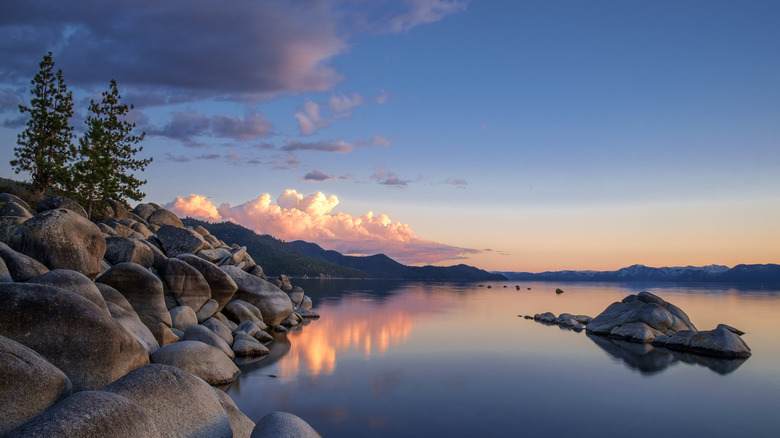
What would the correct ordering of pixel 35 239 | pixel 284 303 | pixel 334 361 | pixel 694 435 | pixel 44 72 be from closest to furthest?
pixel 694 435
pixel 35 239
pixel 334 361
pixel 284 303
pixel 44 72

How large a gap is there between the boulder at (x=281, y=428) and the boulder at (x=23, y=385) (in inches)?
137

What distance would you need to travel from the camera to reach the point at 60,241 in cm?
1780

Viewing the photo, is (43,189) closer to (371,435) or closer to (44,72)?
(44,72)

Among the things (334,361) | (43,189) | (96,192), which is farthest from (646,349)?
(43,189)

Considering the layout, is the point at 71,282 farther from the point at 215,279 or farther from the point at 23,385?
the point at 215,279

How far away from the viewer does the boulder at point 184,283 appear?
2530 cm

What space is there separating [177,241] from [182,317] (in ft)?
43.2

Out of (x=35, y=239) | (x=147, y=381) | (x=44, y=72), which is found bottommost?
(x=147, y=381)

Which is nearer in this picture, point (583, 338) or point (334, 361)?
point (334, 361)

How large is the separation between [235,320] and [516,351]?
1713 centimetres

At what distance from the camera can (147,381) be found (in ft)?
29.8

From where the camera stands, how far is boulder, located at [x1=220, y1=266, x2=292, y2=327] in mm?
31812

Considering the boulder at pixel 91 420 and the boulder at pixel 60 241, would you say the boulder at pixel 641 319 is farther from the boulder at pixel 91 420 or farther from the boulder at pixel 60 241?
the boulder at pixel 91 420

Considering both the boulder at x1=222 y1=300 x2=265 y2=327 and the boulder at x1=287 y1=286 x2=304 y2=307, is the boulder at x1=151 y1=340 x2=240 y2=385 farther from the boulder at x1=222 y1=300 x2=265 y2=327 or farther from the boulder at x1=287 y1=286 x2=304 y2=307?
the boulder at x1=287 y1=286 x2=304 y2=307
